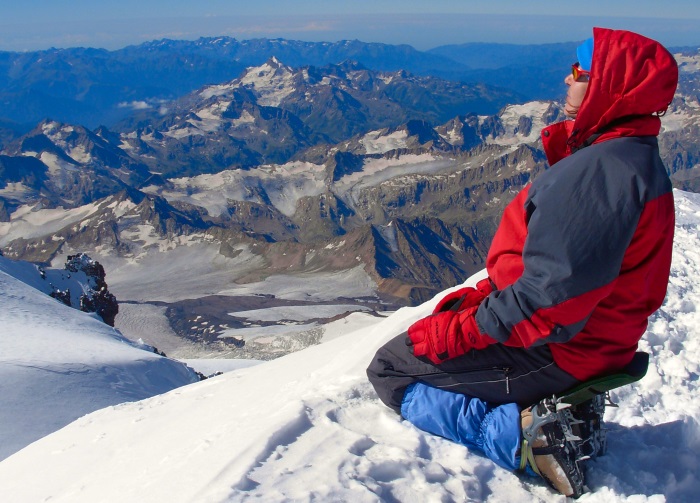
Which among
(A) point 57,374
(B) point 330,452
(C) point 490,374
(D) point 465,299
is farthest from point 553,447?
(A) point 57,374

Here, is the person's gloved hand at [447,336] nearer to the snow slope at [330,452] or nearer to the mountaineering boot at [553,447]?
the mountaineering boot at [553,447]

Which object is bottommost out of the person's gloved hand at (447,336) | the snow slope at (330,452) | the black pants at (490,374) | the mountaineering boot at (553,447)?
the snow slope at (330,452)

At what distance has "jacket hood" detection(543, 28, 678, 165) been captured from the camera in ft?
14.2

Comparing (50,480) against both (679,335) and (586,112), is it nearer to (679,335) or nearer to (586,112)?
(586,112)

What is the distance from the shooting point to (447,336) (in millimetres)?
5496

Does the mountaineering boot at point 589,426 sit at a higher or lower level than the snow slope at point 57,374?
higher

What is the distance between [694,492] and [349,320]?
96.5 metres

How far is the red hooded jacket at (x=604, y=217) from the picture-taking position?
425cm

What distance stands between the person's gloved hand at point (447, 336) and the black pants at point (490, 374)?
0.62 feet

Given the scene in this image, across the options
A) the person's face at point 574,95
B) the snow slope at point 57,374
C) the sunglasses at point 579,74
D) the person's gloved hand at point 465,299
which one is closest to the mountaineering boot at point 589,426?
the person's gloved hand at point 465,299

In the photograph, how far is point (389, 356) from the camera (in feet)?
20.5

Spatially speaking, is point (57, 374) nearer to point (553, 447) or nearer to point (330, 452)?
point (330, 452)

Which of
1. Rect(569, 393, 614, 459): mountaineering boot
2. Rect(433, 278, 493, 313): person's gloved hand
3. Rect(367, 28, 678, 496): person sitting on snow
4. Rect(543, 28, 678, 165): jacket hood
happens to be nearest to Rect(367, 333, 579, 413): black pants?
Rect(367, 28, 678, 496): person sitting on snow

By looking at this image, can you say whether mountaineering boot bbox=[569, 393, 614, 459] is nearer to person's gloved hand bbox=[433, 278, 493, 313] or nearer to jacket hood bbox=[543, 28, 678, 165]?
person's gloved hand bbox=[433, 278, 493, 313]
